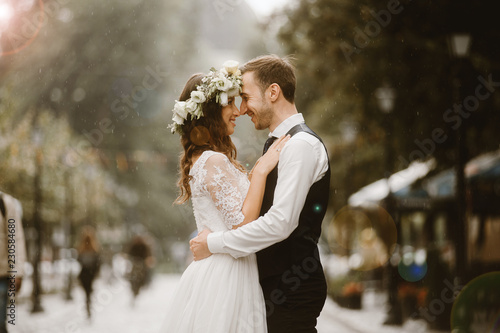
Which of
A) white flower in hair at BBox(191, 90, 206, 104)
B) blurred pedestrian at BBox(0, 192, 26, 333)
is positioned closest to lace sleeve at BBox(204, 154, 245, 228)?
white flower in hair at BBox(191, 90, 206, 104)

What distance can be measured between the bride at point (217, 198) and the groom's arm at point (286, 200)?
0.16 meters

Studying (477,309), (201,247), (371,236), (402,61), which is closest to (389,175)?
(402,61)

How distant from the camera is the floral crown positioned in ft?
13.5

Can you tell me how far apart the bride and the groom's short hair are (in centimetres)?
16

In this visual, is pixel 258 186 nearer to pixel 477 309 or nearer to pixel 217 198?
pixel 217 198

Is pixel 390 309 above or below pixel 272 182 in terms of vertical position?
below

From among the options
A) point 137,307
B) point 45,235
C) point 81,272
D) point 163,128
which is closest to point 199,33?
point 163,128

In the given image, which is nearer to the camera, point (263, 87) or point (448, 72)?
point (263, 87)

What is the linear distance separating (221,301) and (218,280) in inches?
4.8

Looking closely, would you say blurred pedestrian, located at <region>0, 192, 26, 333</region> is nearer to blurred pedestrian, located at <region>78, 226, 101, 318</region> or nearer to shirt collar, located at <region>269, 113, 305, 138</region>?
shirt collar, located at <region>269, 113, 305, 138</region>

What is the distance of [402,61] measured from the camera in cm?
1362

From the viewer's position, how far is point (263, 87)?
13.3 feet

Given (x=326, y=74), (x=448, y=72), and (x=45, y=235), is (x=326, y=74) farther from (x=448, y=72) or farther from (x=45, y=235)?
(x=45, y=235)

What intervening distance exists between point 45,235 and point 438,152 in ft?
92.7
